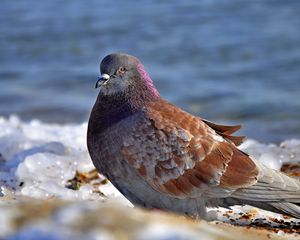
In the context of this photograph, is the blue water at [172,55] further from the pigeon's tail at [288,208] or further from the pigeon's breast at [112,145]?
the pigeon's breast at [112,145]

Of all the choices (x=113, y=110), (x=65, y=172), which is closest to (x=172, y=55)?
(x=65, y=172)

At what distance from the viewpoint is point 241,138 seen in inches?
186

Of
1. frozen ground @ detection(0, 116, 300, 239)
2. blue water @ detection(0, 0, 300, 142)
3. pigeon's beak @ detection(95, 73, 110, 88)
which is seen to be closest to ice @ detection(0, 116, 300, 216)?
frozen ground @ detection(0, 116, 300, 239)

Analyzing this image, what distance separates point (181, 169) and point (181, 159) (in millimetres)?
57

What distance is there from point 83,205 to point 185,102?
27.3ft

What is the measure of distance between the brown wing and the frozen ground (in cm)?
35

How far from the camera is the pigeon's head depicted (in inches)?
187

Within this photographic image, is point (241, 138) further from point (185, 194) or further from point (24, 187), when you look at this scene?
point (24, 187)

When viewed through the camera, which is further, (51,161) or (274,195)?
(51,161)

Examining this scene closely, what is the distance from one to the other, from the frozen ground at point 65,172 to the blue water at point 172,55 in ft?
8.95

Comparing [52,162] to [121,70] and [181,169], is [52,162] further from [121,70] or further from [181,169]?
[181,169]

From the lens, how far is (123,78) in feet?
15.7

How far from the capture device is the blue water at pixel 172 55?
34.6 ft

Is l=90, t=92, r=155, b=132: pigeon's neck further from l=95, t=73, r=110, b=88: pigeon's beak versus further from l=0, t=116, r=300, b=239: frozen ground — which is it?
l=0, t=116, r=300, b=239: frozen ground
